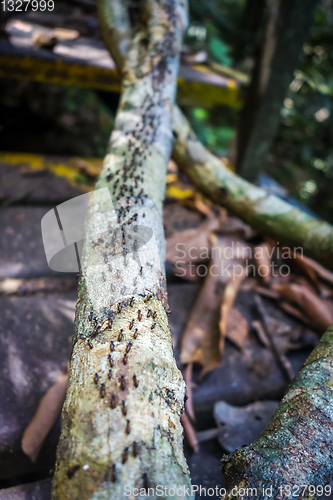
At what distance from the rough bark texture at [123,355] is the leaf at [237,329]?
93cm

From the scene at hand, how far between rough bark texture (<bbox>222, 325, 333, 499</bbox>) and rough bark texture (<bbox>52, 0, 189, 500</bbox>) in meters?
0.19

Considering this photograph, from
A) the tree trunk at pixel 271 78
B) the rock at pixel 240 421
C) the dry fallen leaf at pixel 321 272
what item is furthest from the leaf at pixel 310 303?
the tree trunk at pixel 271 78

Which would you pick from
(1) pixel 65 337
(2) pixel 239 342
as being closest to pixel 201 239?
(2) pixel 239 342

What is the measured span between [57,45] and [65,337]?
3056mm

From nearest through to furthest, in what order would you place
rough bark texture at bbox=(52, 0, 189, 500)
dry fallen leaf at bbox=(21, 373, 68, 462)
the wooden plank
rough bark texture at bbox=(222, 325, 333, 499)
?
1. rough bark texture at bbox=(52, 0, 189, 500)
2. rough bark texture at bbox=(222, 325, 333, 499)
3. dry fallen leaf at bbox=(21, 373, 68, 462)
4. the wooden plank

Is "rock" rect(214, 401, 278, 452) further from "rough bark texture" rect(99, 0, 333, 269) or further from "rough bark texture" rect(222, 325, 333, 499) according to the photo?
"rough bark texture" rect(99, 0, 333, 269)

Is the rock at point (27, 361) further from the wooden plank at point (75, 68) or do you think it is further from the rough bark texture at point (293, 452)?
the wooden plank at point (75, 68)

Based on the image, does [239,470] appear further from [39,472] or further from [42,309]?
[42,309]

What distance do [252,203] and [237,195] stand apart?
136 millimetres

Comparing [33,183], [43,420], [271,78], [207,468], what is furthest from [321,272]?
[33,183]

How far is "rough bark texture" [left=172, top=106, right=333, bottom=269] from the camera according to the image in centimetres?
180

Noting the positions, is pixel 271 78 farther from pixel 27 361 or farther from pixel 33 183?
pixel 27 361

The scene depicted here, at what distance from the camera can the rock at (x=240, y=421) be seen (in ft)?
4.69

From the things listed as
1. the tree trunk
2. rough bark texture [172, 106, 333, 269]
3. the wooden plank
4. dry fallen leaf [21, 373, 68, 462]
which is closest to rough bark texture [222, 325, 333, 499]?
dry fallen leaf [21, 373, 68, 462]
